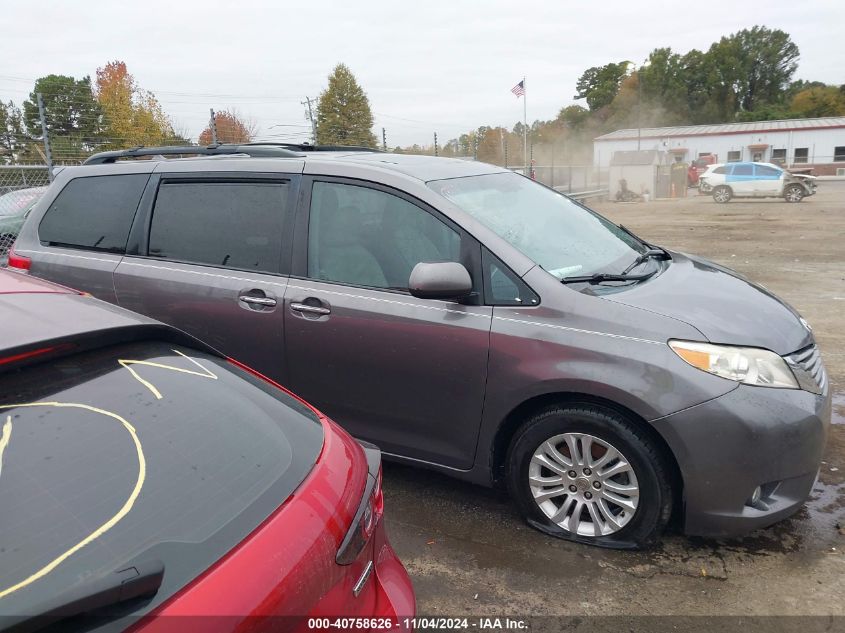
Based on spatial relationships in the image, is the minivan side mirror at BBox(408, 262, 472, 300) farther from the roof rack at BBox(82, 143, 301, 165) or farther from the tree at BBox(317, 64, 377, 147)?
the tree at BBox(317, 64, 377, 147)

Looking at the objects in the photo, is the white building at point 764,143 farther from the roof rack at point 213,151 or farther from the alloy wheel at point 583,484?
the alloy wheel at point 583,484

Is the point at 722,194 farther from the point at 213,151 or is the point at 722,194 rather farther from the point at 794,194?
the point at 213,151

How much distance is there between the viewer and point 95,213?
4305 mm

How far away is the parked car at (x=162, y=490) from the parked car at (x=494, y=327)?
1.22 meters

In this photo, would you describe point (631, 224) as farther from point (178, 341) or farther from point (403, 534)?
point (178, 341)

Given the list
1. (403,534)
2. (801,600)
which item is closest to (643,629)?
(801,600)

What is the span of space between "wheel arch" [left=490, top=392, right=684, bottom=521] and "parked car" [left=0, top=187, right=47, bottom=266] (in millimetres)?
9059

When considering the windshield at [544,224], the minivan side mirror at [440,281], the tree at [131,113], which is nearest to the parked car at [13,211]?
the windshield at [544,224]

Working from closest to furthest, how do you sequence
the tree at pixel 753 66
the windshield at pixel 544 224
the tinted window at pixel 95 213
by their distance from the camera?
the windshield at pixel 544 224 → the tinted window at pixel 95 213 → the tree at pixel 753 66

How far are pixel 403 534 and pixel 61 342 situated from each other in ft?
6.67

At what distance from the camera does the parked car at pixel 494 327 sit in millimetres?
2689

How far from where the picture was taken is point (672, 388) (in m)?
2.65

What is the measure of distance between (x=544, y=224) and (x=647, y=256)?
715 millimetres

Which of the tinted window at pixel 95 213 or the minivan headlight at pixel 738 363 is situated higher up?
the tinted window at pixel 95 213
